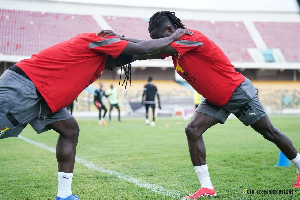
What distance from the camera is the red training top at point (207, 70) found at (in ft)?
11.4

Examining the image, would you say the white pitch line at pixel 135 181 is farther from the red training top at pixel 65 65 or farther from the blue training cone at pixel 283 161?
the blue training cone at pixel 283 161

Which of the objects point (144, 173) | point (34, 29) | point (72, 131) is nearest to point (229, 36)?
point (34, 29)

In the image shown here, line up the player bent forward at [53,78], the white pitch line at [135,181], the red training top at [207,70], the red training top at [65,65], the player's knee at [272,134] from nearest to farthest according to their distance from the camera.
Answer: the player bent forward at [53,78] → the red training top at [65,65] → the red training top at [207,70] → the white pitch line at [135,181] → the player's knee at [272,134]

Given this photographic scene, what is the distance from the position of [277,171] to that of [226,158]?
129 centimetres

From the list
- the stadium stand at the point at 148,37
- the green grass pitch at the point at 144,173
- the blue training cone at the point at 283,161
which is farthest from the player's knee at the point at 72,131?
the stadium stand at the point at 148,37

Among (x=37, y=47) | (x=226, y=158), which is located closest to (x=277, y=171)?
(x=226, y=158)

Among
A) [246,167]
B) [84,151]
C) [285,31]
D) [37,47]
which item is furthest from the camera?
[285,31]

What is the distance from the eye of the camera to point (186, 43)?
3301mm

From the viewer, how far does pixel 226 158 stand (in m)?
6.02

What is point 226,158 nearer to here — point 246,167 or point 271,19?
point 246,167


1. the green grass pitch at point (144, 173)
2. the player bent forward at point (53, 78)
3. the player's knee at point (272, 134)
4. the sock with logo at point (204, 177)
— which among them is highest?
the player bent forward at point (53, 78)

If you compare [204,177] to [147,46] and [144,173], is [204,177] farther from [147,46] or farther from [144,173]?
[147,46]

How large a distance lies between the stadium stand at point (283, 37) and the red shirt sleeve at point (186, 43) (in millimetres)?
32662

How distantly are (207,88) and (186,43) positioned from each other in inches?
22.8
